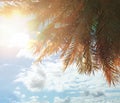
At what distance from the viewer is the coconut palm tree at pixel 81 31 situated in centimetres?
1144

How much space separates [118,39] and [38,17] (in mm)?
2993

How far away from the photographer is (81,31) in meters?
11.6

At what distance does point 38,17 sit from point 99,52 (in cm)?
256

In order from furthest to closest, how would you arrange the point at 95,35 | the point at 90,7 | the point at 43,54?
the point at 43,54
the point at 95,35
the point at 90,7

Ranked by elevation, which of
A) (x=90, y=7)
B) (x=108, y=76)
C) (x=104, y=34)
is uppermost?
(x=90, y=7)

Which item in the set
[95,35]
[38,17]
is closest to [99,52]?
[95,35]

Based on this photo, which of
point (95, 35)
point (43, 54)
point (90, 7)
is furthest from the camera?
point (43, 54)

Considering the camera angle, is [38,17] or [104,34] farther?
[38,17]

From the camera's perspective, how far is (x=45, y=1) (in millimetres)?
11969

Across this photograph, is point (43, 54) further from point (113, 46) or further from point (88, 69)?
point (113, 46)

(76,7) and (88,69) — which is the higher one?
(76,7)

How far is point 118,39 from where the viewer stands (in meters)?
11.6

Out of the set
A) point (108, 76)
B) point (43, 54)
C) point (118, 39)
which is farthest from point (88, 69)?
point (118, 39)

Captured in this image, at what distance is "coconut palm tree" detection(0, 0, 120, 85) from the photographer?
11438mm
